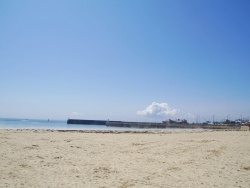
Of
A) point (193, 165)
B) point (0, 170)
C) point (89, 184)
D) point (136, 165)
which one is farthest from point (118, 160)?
point (0, 170)

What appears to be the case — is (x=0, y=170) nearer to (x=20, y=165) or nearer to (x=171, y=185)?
(x=20, y=165)

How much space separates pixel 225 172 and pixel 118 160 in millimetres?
4448

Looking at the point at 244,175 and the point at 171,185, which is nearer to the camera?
the point at 171,185

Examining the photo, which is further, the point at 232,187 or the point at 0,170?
the point at 0,170

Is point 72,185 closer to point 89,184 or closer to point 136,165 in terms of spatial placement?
point 89,184

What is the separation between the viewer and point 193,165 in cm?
1089

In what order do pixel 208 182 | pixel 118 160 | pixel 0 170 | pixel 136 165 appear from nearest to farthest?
pixel 208 182
pixel 0 170
pixel 136 165
pixel 118 160

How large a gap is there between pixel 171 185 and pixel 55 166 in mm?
4624

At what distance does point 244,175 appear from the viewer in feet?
30.8

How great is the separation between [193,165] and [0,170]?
7281mm

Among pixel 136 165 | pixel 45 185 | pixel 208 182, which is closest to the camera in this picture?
pixel 45 185

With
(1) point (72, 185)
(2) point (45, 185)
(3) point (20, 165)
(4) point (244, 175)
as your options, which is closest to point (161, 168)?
(4) point (244, 175)

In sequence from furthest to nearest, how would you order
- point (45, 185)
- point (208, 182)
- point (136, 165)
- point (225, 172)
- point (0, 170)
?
1. point (136, 165)
2. point (225, 172)
3. point (0, 170)
4. point (208, 182)
5. point (45, 185)

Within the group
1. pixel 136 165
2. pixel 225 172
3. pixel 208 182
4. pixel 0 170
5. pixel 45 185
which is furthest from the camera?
pixel 136 165
